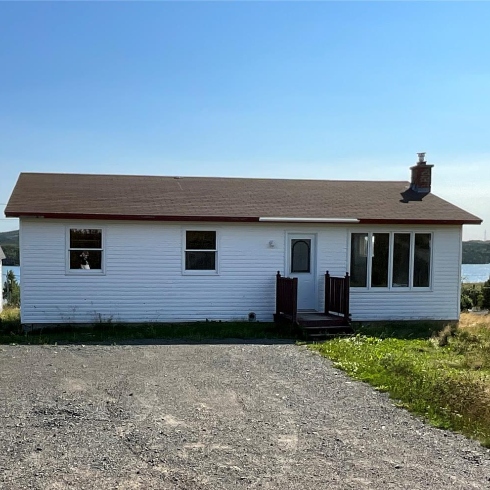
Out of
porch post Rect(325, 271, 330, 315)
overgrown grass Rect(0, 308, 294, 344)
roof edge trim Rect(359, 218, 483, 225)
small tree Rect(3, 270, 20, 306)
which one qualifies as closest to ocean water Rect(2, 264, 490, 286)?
small tree Rect(3, 270, 20, 306)

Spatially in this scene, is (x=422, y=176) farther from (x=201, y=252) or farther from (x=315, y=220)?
(x=201, y=252)

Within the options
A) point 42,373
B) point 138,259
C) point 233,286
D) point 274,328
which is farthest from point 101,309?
point 42,373

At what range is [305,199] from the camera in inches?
601

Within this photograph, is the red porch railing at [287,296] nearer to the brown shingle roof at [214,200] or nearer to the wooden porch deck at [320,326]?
the wooden porch deck at [320,326]

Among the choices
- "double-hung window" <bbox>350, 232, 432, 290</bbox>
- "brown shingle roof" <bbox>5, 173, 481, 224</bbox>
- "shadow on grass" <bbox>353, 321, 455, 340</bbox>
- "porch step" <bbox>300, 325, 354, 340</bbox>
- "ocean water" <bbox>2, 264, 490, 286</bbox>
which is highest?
"brown shingle roof" <bbox>5, 173, 481, 224</bbox>

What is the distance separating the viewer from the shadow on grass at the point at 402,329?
12445mm

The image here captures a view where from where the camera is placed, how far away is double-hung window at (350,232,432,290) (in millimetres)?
14148

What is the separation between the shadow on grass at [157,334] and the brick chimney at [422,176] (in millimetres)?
6712

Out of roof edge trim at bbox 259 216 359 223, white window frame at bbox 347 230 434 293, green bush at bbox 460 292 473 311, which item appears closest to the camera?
roof edge trim at bbox 259 216 359 223

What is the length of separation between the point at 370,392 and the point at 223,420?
230 cm

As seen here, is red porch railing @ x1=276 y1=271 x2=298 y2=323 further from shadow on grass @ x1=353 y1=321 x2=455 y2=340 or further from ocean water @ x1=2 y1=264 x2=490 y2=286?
ocean water @ x1=2 y1=264 x2=490 y2=286

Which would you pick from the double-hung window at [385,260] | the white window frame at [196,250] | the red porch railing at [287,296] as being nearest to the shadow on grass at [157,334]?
the red porch railing at [287,296]

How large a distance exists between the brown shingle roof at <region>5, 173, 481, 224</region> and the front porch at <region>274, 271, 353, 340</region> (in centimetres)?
171

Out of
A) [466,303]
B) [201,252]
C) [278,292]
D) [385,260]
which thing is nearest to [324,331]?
[278,292]
